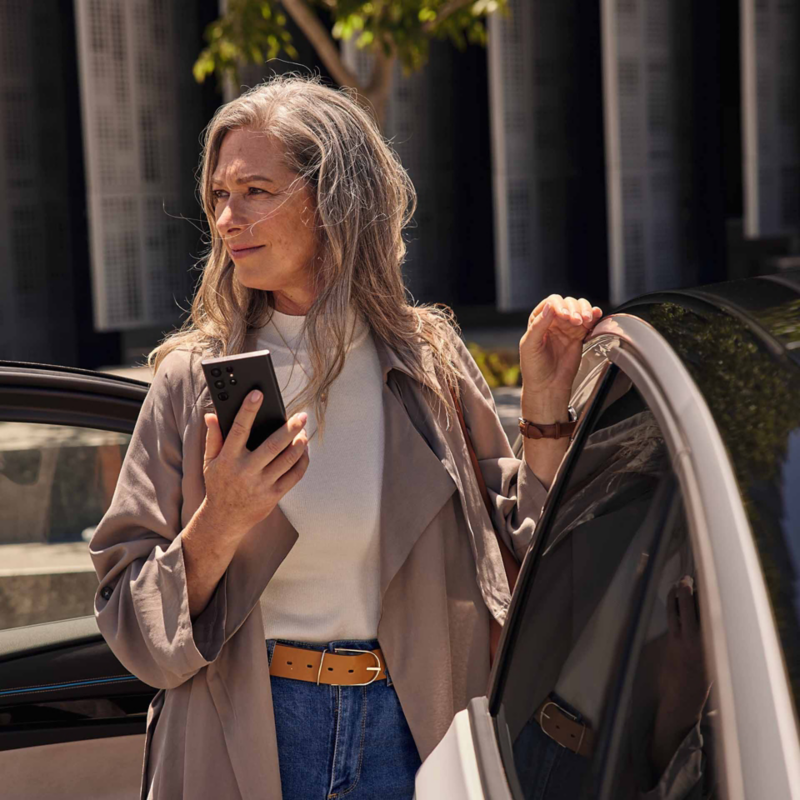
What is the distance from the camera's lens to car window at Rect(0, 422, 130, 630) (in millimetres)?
A: 2184

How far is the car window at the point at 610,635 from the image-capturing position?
0.92 m

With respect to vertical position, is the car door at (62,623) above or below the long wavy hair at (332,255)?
below

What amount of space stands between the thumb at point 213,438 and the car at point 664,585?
16.8 inches

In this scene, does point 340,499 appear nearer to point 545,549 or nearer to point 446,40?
point 545,549

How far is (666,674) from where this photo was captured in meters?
0.95

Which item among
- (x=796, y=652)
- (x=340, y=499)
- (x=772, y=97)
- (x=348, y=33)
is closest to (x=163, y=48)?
(x=772, y=97)

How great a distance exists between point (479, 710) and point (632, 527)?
0.40 meters

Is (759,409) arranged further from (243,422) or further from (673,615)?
(243,422)

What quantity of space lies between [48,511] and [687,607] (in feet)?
5.22

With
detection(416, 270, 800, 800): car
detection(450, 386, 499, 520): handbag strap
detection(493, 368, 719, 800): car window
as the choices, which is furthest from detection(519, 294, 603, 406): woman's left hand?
detection(493, 368, 719, 800): car window

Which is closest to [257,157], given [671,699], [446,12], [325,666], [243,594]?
[243,594]

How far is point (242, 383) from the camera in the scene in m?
1.44

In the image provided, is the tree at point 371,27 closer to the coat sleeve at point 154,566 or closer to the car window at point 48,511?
the car window at point 48,511

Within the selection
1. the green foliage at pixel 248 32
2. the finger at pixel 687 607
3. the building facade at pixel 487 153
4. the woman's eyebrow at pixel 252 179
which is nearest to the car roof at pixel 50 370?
the woman's eyebrow at pixel 252 179
